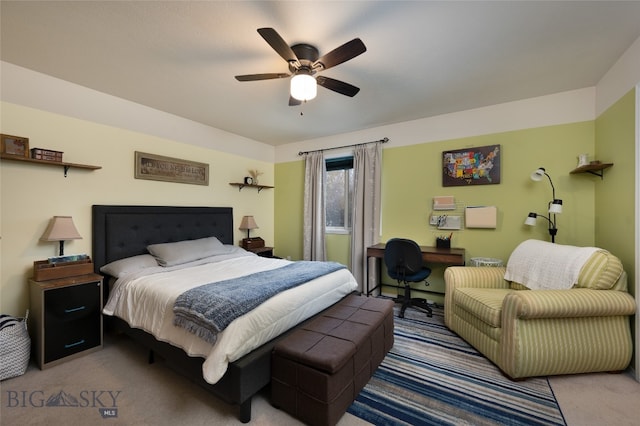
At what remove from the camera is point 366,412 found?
1655 millimetres

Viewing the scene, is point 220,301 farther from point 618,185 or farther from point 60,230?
point 618,185

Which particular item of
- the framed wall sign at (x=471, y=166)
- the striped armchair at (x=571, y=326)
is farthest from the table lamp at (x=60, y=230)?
the framed wall sign at (x=471, y=166)

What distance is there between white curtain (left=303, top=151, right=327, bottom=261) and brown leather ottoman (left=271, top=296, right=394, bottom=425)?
2277mm

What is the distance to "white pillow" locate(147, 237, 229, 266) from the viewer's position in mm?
2814

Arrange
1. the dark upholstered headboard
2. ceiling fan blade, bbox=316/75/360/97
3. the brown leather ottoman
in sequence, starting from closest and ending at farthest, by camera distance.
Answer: the brown leather ottoman → ceiling fan blade, bbox=316/75/360/97 → the dark upholstered headboard

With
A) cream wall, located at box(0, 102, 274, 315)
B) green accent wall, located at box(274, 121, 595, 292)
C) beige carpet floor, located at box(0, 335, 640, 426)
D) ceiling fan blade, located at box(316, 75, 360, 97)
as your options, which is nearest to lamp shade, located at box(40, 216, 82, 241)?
cream wall, located at box(0, 102, 274, 315)

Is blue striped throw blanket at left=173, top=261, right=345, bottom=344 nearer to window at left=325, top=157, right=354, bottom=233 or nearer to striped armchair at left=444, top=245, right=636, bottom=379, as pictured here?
striped armchair at left=444, top=245, right=636, bottom=379

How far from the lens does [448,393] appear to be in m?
1.83

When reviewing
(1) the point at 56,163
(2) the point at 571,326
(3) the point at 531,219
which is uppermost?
(1) the point at 56,163

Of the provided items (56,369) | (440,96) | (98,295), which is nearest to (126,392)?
(56,369)

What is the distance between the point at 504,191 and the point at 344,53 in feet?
8.46

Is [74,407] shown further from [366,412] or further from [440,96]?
[440,96]

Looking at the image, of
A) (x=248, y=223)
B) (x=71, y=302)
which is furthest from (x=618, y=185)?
(x=71, y=302)

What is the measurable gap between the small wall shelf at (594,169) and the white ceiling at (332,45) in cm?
86
